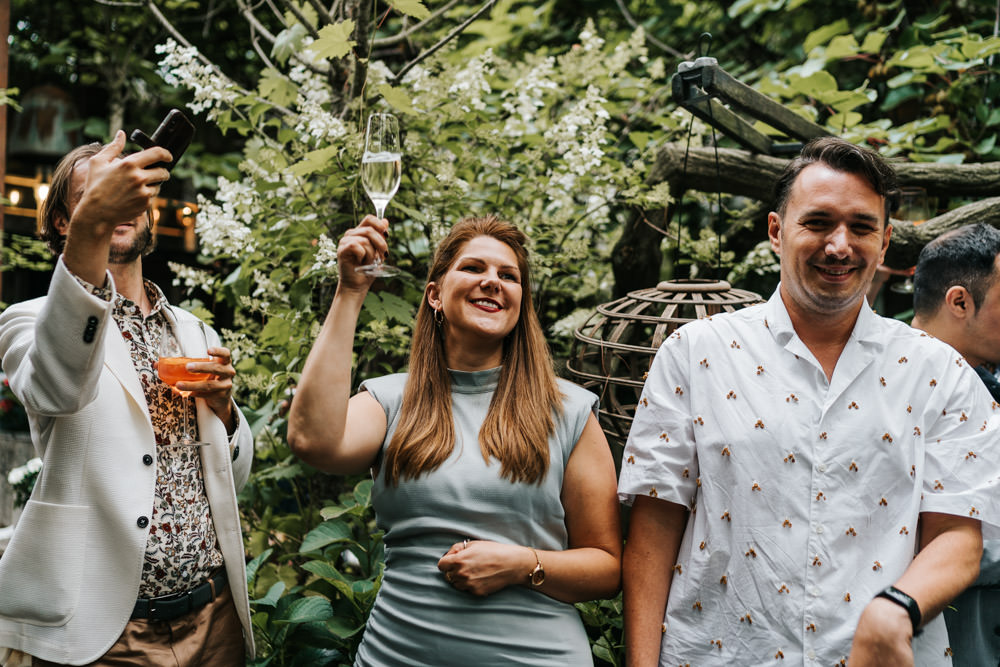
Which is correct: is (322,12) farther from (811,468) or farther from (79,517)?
(811,468)

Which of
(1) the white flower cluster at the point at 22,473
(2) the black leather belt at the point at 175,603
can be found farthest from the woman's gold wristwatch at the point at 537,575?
(1) the white flower cluster at the point at 22,473

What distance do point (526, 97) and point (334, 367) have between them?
182 cm

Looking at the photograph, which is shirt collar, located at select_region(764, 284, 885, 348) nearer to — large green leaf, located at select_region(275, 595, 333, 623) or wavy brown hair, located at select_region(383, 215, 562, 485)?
wavy brown hair, located at select_region(383, 215, 562, 485)

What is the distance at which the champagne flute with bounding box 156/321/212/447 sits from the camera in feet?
5.22

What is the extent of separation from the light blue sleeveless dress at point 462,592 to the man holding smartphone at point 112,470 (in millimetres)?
375

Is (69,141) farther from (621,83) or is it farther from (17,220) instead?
(621,83)

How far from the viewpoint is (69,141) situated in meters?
7.39

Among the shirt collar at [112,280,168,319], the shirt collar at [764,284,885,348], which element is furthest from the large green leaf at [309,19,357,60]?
the shirt collar at [764,284,885,348]

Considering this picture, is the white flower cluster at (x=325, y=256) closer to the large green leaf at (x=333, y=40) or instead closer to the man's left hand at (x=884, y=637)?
the large green leaf at (x=333, y=40)

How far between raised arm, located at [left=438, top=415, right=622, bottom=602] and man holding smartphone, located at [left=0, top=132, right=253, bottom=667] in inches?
22.3

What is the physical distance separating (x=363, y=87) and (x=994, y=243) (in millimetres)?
1966

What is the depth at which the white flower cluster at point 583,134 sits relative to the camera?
9.10 ft

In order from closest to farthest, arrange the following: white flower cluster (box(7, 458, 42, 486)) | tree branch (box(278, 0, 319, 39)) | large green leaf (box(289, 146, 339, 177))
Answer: large green leaf (box(289, 146, 339, 177)) < tree branch (box(278, 0, 319, 39)) < white flower cluster (box(7, 458, 42, 486))

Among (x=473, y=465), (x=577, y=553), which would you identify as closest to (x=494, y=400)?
(x=473, y=465)
